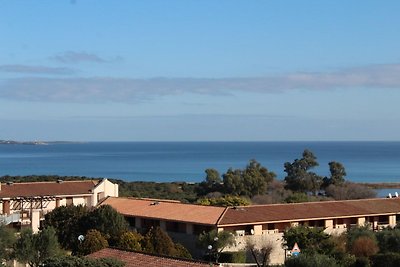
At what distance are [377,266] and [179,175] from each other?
100 m

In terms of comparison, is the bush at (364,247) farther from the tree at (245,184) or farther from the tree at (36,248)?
the tree at (245,184)

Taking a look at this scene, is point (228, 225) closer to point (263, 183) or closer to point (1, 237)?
point (1, 237)

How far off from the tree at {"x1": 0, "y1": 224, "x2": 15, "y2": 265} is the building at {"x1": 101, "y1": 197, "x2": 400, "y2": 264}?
882 cm

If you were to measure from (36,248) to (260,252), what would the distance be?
10142 mm

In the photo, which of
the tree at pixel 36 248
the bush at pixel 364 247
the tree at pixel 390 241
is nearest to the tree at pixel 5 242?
the tree at pixel 36 248

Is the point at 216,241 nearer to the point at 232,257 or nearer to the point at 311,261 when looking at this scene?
the point at 232,257

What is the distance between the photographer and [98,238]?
2886 cm

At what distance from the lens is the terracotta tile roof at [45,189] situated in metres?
43.7

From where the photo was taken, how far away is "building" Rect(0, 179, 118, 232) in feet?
129

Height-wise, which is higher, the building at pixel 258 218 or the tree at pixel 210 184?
the tree at pixel 210 184

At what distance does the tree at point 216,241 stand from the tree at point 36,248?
22.9 feet

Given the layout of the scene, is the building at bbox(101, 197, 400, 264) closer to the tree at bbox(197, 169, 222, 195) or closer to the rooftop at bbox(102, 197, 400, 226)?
the rooftop at bbox(102, 197, 400, 226)

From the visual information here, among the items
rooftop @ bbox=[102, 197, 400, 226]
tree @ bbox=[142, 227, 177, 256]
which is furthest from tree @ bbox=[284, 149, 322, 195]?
tree @ bbox=[142, 227, 177, 256]

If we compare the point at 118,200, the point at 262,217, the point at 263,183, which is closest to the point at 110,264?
the point at 262,217
